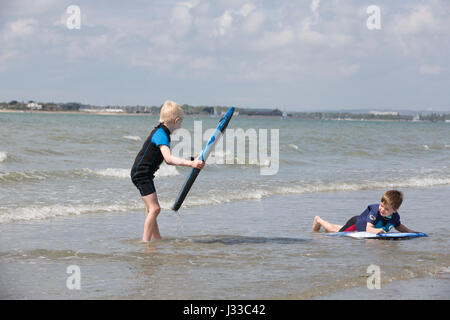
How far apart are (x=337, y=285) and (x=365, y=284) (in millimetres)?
287

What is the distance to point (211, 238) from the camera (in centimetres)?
791

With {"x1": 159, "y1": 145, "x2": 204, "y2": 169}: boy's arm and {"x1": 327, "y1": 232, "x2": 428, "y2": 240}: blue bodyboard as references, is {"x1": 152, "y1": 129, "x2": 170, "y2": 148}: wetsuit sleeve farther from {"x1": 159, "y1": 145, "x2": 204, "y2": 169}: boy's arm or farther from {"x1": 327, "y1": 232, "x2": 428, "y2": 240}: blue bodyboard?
{"x1": 327, "y1": 232, "x2": 428, "y2": 240}: blue bodyboard

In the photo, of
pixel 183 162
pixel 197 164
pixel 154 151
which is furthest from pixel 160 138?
pixel 197 164

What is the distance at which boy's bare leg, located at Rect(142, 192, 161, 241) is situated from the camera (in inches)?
280

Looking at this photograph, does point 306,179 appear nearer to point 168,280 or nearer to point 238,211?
point 238,211

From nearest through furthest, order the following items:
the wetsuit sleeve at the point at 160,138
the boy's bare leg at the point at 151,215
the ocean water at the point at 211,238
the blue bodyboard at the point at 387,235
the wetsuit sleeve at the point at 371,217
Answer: the ocean water at the point at 211,238 < the wetsuit sleeve at the point at 160,138 < the boy's bare leg at the point at 151,215 < the blue bodyboard at the point at 387,235 < the wetsuit sleeve at the point at 371,217

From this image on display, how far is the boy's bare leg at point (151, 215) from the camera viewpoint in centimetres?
712

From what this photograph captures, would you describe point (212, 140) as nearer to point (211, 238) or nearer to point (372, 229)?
point (211, 238)

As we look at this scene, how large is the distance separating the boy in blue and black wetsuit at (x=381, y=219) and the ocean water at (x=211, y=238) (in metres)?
0.36

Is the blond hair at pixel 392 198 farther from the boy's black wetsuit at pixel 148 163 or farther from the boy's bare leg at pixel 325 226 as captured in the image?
the boy's black wetsuit at pixel 148 163

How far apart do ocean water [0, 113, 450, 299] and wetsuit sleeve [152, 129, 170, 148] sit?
1.28 metres

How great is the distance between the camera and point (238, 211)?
408 inches

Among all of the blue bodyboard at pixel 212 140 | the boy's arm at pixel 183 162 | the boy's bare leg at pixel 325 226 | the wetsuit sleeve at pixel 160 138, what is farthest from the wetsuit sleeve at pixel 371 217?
the wetsuit sleeve at pixel 160 138

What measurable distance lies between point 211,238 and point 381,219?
7.93ft
